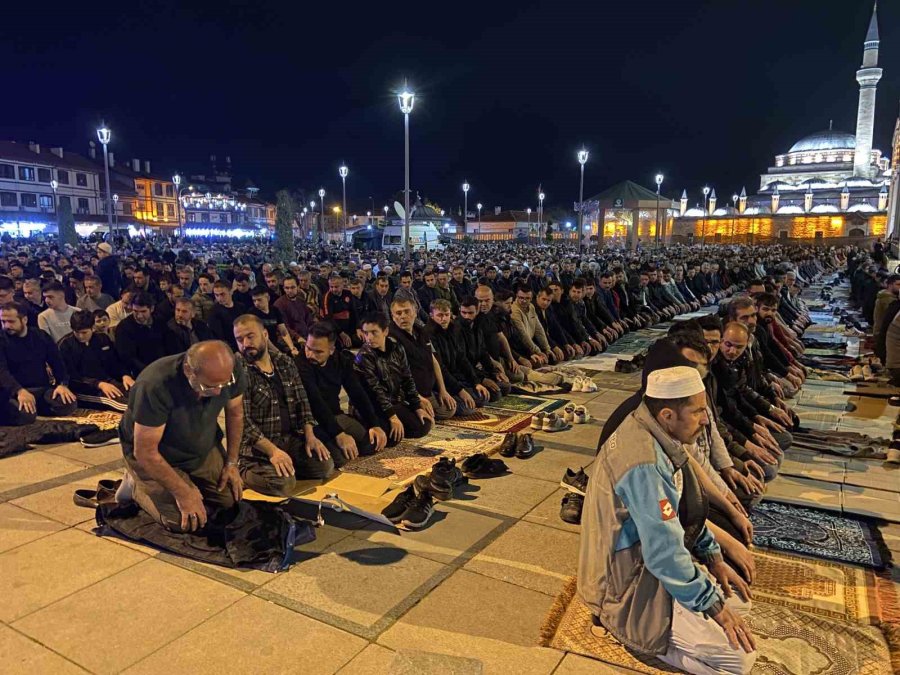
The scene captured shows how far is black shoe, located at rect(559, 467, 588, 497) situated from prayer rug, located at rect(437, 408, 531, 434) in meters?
1.79

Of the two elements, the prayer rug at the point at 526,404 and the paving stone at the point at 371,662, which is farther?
the prayer rug at the point at 526,404

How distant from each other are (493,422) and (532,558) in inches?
123

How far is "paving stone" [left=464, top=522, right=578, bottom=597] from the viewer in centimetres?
390

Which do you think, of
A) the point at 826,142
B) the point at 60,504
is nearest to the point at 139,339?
the point at 60,504

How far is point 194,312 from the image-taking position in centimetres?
848

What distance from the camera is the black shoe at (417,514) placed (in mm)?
4555

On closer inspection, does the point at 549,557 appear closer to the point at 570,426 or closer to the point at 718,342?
the point at 718,342

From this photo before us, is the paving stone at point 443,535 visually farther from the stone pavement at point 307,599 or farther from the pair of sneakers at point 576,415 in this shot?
the pair of sneakers at point 576,415

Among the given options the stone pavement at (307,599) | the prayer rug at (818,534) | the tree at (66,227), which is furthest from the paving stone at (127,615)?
the tree at (66,227)

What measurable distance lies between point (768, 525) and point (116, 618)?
167 inches

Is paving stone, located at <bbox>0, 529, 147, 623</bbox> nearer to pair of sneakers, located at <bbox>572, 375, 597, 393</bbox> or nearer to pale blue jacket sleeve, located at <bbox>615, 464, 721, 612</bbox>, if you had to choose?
pale blue jacket sleeve, located at <bbox>615, 464, 721, 612</bbox>

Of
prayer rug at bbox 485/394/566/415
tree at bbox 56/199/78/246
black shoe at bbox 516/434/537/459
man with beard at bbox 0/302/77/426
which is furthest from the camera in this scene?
tree at bbox 56/199/78/246

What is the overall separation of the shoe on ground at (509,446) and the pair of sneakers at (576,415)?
127cm

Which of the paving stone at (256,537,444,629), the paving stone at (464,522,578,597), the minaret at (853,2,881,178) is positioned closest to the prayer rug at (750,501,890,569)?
the paving stone at (464,522,578,597)
